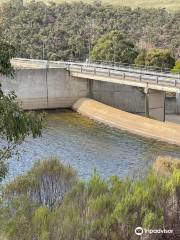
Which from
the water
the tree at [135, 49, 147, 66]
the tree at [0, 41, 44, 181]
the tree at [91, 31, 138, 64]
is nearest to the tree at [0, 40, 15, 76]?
the tree at [0, 41, 44, 181]

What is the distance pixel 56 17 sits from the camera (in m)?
101

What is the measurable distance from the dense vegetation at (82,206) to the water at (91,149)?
14.0 m

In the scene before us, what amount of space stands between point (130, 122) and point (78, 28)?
4711 centimetres

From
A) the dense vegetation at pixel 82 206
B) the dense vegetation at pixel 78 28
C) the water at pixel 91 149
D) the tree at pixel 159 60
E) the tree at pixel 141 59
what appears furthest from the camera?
the dense vegetation at pixel 78 28

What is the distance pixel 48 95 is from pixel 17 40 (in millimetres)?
33535

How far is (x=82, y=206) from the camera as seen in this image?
16.8 m

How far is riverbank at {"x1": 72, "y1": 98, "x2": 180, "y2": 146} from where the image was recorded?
148 feet

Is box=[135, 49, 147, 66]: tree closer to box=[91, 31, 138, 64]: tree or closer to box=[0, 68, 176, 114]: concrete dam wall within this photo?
box=[91, 31, 138, 64]: tree

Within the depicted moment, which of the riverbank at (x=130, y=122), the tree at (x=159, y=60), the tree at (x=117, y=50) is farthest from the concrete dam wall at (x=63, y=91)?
the tree at (x=117, y=50)

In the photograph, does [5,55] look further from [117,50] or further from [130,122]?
[117,50]

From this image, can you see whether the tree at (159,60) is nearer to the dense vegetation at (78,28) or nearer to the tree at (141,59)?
the tree at (141,59)

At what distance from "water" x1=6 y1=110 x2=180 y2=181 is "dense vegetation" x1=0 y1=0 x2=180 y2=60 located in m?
34.1

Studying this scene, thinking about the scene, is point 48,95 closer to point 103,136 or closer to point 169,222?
point 103,136

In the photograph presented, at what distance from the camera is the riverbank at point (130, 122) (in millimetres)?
45225
